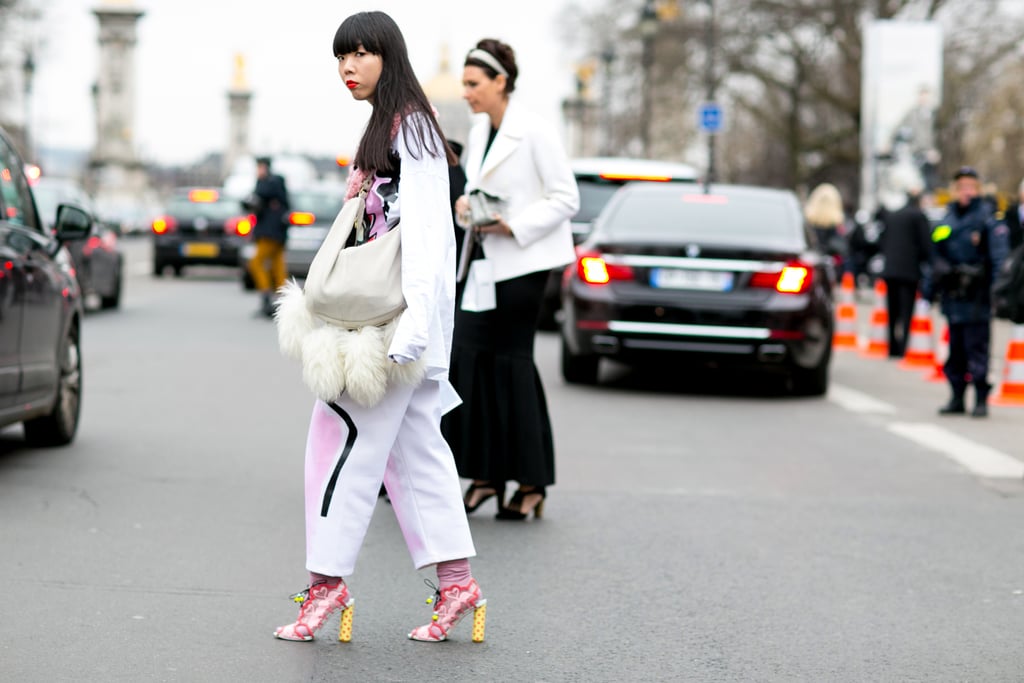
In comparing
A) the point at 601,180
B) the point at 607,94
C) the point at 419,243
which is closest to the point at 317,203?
the point at 601,180

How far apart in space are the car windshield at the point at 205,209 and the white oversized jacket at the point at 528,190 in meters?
24.4

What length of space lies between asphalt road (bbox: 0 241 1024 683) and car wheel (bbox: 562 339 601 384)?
133cm

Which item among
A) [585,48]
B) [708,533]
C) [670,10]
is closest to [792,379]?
[708,533]

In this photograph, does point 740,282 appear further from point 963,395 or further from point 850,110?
point 850,110

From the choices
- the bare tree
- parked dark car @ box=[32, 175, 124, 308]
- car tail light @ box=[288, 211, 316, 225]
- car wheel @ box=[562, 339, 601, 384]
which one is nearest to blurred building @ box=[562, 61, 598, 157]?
the bare tree

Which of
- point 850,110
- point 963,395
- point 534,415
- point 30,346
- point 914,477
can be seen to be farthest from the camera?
point 850,110

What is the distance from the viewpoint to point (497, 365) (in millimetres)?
7430

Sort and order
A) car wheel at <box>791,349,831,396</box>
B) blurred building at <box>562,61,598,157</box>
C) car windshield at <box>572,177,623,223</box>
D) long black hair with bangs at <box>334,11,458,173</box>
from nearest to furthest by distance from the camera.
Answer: long black hair with bangs at <box>334,11,458,173</box>
car wheel at <box>791,349,831,396</box>
car windshield at <box>572,177,623,223</box>
blurred building at <box>562,61,598,157</box>

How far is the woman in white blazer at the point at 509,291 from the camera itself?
738cm

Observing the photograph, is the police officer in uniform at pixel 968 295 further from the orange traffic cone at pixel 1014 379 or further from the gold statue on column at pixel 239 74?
the gold statue on column at pixel 239 74

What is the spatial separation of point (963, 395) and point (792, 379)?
155cm

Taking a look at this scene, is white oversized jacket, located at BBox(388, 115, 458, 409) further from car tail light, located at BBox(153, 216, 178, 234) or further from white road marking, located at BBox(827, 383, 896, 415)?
car tail light, located at BBox(153, 216, 178, 234)

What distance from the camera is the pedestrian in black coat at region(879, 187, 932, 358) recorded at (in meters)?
18.1

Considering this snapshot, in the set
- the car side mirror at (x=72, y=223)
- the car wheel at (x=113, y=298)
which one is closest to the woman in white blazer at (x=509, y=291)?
the car side mirror at (x=72, y=223)
